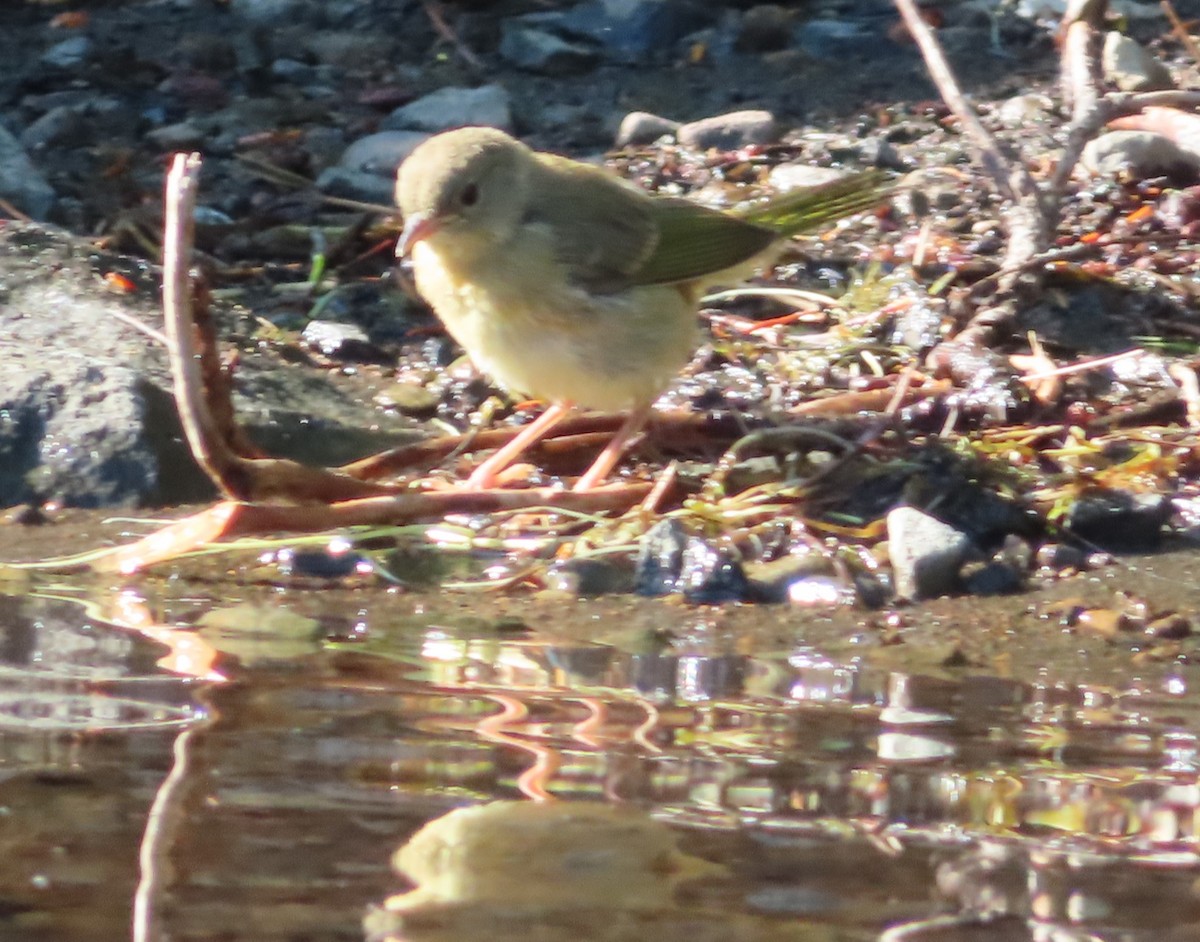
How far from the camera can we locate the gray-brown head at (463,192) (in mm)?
5074

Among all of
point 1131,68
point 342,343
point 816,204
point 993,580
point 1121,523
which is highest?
point 1131,68

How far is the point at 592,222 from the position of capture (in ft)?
17.9

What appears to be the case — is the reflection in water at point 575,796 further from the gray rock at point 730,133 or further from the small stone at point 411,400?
the gray rock at point 730,133

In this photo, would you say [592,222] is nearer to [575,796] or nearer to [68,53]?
[575,796]

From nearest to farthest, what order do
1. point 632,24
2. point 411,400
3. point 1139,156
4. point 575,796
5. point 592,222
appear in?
1. point 575,796
2. point 592,222
3. point 411,400
4. point 1139,156
5. point 632,24

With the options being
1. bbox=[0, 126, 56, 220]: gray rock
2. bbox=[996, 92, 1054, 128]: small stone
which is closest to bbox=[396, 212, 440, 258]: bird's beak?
bbox=[0, 126, 56, 220]: gray rock

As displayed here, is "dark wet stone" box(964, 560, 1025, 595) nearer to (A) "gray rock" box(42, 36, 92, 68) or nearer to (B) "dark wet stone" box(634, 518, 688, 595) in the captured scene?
(B) "dark wet stone" box(634, 518, 688, 595)

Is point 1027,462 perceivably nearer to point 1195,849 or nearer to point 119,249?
point 1195,849

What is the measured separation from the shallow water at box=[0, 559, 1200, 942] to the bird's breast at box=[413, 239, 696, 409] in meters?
1.07

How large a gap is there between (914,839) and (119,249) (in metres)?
4.83

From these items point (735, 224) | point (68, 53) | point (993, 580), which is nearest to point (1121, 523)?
point (993, 580)

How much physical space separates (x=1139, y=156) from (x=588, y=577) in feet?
11.4

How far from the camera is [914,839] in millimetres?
2576

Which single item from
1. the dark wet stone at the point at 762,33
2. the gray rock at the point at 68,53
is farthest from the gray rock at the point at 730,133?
the gray rock at the point at 68,53
